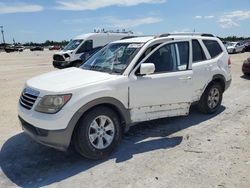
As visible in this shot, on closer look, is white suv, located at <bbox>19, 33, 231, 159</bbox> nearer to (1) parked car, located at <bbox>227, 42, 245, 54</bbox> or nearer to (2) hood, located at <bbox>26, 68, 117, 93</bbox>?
(2) hood, located at <bbox>26, 68, 117, 93</bbox>

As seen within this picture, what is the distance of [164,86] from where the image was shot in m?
5.75

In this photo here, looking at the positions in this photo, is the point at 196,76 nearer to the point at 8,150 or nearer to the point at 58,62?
the point at 8,150

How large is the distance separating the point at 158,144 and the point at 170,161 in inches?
29.1

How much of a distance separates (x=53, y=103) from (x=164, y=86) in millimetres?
2098

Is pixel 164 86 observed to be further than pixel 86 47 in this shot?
No

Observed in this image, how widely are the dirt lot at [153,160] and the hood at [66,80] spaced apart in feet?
3.70

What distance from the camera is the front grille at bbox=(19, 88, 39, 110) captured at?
4832 millimetres

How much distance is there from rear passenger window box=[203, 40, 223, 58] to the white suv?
18cm

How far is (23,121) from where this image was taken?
503 cm

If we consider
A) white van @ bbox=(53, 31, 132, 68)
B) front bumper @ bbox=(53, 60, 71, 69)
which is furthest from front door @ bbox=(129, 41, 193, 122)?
front bumper @ bbox=(53, 60, 71, 69)

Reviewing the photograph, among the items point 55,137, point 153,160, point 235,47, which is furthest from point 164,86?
point 235,47

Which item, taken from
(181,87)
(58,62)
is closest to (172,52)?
(181,87)

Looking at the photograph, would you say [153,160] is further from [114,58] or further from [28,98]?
[28,98]

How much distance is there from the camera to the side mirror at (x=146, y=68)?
208 inches
